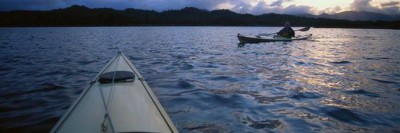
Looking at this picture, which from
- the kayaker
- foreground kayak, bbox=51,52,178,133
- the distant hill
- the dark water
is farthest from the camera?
the distant hill

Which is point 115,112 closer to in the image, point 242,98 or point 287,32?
point 242,98

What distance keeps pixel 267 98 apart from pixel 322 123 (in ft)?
6.89

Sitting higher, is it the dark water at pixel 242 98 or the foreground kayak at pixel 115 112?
the foreground kayak at pixel 115 112

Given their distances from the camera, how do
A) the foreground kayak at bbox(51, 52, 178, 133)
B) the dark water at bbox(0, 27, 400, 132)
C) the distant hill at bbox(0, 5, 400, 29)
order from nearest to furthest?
the foreground kayak at bbox(51, 52, 178, 133), the dark water at bbox(0, 27, 400, 132), the distant hill at bbox(0, 5, 400, 29)

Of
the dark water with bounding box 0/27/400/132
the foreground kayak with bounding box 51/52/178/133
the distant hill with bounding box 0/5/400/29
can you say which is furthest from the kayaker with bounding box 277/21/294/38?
the distant hill with bounding box 0/5/400/29

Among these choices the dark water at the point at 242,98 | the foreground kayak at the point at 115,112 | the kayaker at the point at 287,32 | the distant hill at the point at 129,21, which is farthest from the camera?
the distant hill at the point at 129,21

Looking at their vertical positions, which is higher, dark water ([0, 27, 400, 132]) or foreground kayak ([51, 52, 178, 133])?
foreground kayak ([51, 52, 178, 133])

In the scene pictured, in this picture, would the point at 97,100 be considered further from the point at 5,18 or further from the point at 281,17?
the point at 281,17

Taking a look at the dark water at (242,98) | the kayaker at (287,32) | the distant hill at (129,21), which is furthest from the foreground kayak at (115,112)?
the distant hill at (129,21)

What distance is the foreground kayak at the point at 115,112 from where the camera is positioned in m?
3.73

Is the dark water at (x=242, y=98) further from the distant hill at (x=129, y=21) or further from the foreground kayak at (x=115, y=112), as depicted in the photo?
the distant hill at (x=129, y=21)

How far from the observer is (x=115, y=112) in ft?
13.7

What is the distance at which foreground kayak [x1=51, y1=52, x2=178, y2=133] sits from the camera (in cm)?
373

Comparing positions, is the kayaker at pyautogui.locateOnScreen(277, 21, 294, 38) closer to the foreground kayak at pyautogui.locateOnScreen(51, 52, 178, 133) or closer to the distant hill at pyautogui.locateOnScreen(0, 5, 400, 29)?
the foreground kayak at pyautogui.locateOnScreen(51, 52, 178, 133)
